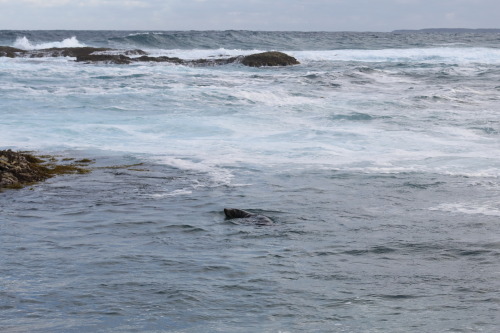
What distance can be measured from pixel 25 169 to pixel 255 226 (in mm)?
4412

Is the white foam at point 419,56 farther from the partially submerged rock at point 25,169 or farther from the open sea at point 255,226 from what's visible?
the partially submerged rock at point 25,169

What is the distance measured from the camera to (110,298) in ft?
19.5

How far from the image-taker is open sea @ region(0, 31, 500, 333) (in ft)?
18.9

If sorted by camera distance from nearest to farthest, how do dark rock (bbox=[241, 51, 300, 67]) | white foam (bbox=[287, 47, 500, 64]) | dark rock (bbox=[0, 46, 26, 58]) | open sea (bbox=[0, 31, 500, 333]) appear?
open sea (bbox=[0, 31, 500, 333]) < dark rock (bbox=[241, 51, 300, 67]) < dark rock (bbox=[0, 46, 26, 58]) < white foam (bbox=[287, 47, 500, 64])

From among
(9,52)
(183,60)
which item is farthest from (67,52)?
(183,60)

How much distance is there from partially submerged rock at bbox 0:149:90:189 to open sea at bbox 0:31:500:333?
0.29m

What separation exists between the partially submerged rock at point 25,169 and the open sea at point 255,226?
0.29m

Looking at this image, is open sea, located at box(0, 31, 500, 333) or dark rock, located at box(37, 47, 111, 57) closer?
open sea, located at box(0, 31, 500, 333)

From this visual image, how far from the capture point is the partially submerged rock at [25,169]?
10.3 metres

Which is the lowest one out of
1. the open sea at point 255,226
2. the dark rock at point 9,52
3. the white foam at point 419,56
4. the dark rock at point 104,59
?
the open sea at point 255,226

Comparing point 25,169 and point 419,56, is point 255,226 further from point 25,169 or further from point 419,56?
point 419,56

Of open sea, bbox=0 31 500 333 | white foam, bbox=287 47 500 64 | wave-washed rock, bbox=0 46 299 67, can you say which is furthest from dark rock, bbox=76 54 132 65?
open sea, bbox=0 31 500 333

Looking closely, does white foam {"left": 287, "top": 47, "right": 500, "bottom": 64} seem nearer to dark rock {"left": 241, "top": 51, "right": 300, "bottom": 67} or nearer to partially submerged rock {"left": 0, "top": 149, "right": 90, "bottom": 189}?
dark rock {"left": 241, "top": 51, "right": 300, "bottom": 67}

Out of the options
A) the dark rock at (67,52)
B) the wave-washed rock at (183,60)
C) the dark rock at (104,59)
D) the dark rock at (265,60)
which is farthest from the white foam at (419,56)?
the dark rock at (67,52)
